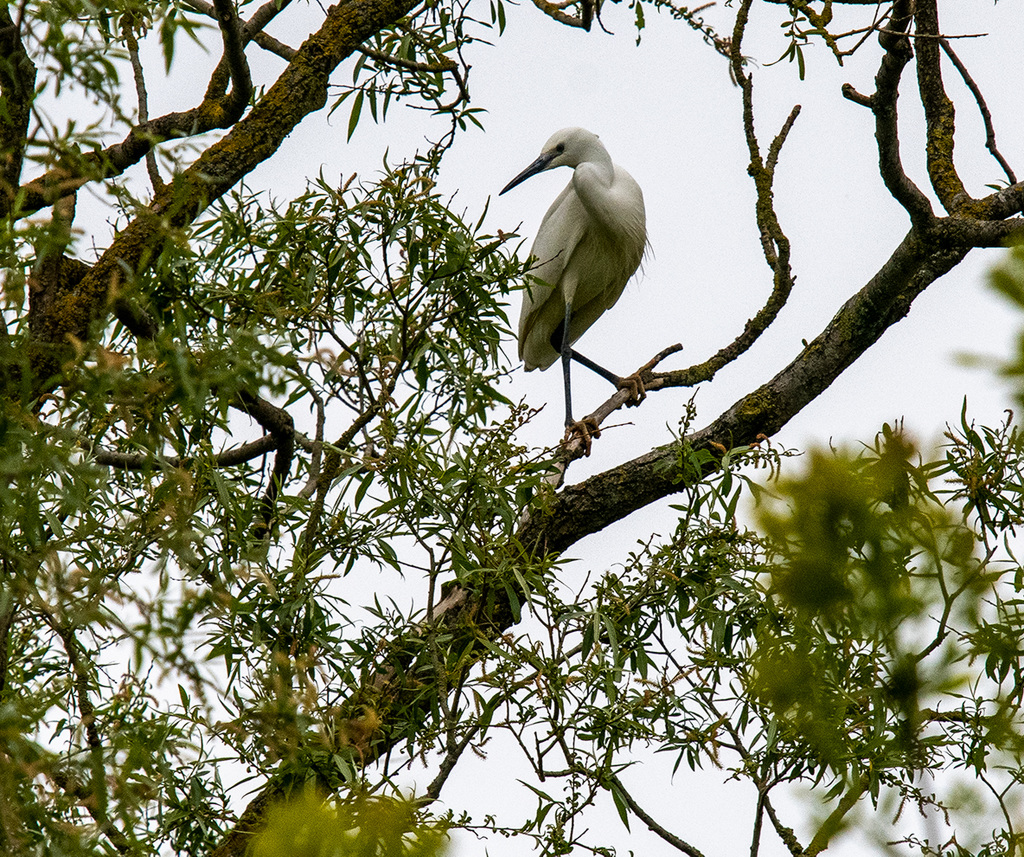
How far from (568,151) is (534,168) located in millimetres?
159

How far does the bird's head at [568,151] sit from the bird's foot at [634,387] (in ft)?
4.46

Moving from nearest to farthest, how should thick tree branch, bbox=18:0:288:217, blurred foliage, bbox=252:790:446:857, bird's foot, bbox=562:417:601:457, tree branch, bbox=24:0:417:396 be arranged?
blurred foliage, bbox=252:790:446:857 < tree branch, bbox=24:0:417:396 < thick tree branch, bbox=18:0:288:217 < bird's foot, bbox=562:417:601:457

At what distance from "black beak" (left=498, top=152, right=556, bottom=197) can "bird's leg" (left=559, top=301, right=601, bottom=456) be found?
56 cm

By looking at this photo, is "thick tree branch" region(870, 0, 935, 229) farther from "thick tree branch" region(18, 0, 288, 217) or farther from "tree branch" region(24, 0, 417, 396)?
"thick tree branch" region(18, 0, 288, 217)

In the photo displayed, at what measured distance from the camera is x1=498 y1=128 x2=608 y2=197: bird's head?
15.0 feet

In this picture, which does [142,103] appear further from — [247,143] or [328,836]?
[328,836]

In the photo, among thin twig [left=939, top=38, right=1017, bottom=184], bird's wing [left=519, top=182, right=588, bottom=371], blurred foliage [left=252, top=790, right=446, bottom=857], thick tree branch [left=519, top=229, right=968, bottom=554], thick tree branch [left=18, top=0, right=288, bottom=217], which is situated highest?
bird's wing [left=519, top=182, right=588, bottom=371]

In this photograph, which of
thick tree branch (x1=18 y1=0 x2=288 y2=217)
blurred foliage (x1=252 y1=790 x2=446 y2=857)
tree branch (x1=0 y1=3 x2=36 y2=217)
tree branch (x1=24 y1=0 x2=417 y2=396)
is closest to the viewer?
blurred foliage (x1=252 y1=790 x2=446 y2=857)

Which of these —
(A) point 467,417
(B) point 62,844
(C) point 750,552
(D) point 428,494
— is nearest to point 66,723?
(D) point 428,494

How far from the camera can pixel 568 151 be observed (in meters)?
4.59

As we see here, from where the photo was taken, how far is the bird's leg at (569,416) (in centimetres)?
327

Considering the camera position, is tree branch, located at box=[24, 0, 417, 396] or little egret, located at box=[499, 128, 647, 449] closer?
tree branch, located at box=[24, 0, 417, 396]

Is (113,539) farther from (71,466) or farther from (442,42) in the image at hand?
(442,42)

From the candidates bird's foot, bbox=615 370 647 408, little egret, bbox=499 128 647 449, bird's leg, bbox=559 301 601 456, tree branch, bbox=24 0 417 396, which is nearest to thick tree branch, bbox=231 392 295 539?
tree branch, bbox=24 0 417 396
